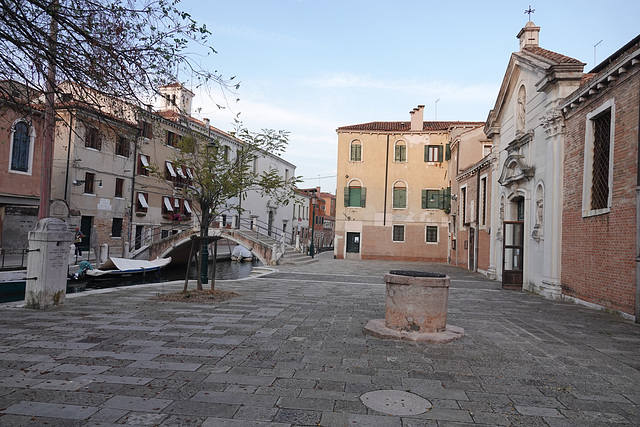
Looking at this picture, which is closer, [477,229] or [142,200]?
[477,229]

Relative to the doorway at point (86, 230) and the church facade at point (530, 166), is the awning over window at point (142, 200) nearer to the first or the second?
the doorway at point (86, 230)

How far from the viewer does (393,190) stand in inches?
1298

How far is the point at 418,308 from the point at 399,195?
26580 mm

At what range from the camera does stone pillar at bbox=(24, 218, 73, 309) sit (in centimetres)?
852

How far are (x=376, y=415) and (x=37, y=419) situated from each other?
2.80 metres

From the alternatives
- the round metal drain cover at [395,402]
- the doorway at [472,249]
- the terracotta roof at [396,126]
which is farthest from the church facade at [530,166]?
the terracotta roof at [396,126]

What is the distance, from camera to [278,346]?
20.2 ft

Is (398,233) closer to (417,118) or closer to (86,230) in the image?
(417,118)

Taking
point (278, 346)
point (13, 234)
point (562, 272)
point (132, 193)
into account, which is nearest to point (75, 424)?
point (278, 346)

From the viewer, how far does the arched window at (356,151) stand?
109 ft

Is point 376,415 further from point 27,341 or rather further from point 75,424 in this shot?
point 27,341

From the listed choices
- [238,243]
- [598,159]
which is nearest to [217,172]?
[598,159]

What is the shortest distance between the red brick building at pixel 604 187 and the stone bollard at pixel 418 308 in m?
4.82

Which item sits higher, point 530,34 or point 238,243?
point 530,34
